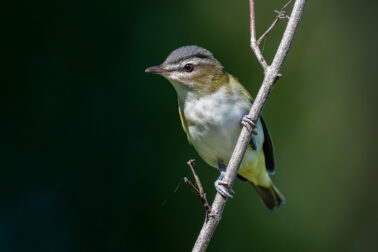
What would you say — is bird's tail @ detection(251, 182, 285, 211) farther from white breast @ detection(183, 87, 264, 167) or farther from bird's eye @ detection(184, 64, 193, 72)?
bird's eye @ detection(184, 64, 193, 72)

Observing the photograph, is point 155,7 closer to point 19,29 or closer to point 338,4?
point 19,29

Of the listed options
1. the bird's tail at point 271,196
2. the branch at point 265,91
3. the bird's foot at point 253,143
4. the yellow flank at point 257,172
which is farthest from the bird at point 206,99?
the bird's tail at point 271,196

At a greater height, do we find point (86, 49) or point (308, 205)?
point (86, 49)

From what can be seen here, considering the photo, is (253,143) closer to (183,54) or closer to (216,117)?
(216,117)

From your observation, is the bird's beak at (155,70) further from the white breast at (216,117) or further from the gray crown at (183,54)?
the white breast at (216,117)

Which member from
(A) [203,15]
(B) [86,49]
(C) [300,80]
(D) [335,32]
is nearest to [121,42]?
(B) [86,49]

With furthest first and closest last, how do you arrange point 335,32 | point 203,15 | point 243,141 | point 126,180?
point 335,32, point 203,15, point 126,180, point 243,141

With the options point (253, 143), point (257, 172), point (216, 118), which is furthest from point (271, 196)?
point (216, 118)
